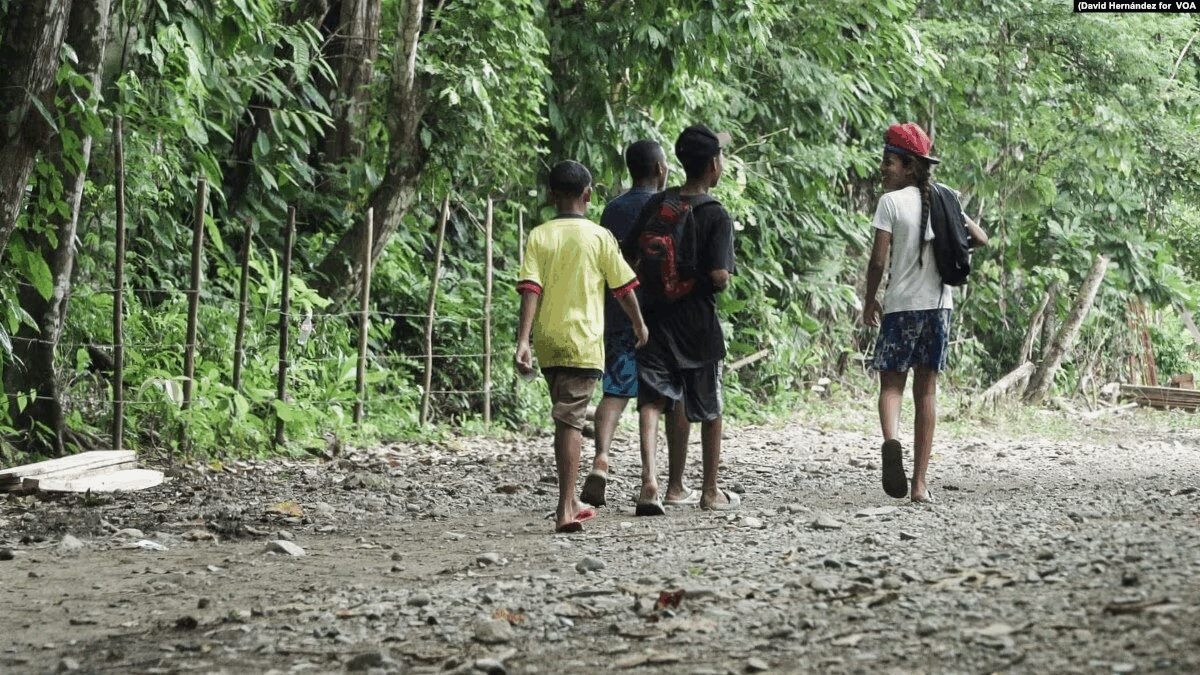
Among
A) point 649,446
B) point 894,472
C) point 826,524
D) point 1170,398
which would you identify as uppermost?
point 649,446

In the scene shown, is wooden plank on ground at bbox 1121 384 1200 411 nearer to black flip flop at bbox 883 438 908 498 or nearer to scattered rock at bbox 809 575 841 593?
black flip flop at bbox 883 438 908 498

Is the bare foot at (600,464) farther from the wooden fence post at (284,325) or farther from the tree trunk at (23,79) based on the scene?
the wooden fence post at (284,325)

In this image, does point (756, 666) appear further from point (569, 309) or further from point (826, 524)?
point (569, 309)

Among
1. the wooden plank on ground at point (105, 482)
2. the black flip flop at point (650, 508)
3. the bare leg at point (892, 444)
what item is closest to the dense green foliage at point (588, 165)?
the wooden plank on ground at point (105, 482)

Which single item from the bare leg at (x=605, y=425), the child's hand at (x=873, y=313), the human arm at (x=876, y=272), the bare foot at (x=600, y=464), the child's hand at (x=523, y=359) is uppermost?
the human arm at (x=876, y=272)

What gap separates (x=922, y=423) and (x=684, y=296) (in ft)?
4.13

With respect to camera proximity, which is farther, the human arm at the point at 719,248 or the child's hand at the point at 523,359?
the human arm at the point at 719,248

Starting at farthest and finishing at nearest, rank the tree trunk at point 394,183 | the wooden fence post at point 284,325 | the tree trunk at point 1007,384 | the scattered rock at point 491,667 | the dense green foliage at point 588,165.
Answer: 1. the tree trunk at point 1007,384
2. the tree trunk at point 394,183
3. the wooden fence post at point 284,325
4. the dense green foliage at point 588,165
5. the scattered rock at point 491,667

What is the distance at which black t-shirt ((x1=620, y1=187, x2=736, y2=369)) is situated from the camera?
653 cm

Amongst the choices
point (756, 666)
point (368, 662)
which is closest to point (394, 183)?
Result: point (368, 662)

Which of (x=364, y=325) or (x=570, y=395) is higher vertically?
(x=364, y=325)

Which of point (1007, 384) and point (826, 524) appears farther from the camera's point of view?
point (1007, 384)

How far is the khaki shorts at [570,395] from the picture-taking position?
5.89 meters

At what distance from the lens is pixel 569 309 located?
5934 millimetres
